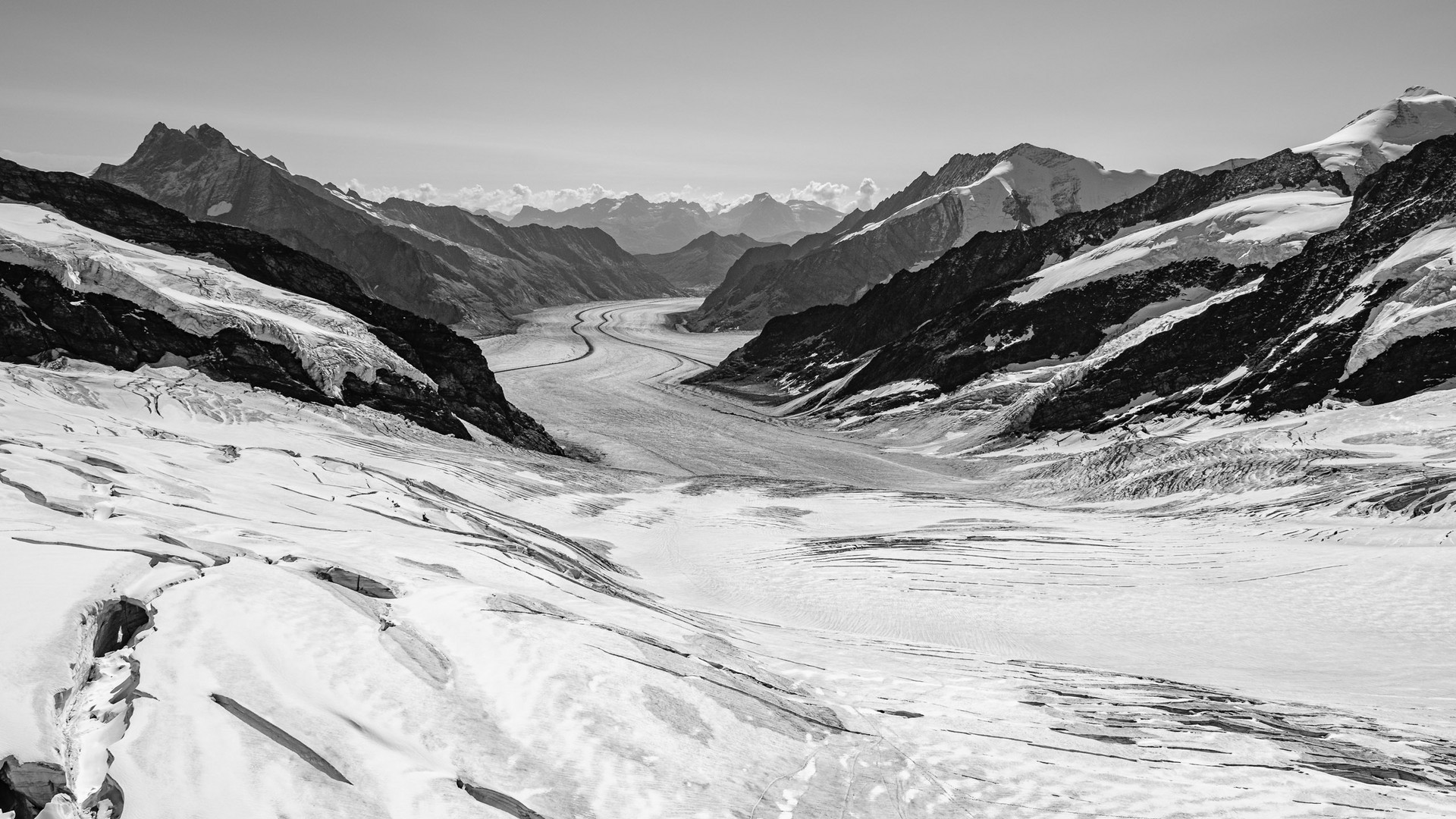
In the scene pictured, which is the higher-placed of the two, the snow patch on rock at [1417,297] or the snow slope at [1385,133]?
the snow slope at [1385,133]

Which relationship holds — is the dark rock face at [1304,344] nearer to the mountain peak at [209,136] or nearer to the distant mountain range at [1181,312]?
the distant mountain range at [1181,312]

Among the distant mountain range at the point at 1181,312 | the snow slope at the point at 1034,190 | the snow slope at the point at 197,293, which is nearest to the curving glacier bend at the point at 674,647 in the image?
the snow slope at the point at 197,293

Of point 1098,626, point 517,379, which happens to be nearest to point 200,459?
point 1098,626

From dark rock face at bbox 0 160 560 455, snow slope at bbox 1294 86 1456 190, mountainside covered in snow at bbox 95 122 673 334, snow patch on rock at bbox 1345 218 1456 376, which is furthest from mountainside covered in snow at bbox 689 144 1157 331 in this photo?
snow patch on rock at bbox 1345 218 1456 376

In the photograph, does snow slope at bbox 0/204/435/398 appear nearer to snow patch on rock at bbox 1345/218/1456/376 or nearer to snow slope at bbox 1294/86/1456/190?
snow patch on rock at bbox 1345/218/1456/376

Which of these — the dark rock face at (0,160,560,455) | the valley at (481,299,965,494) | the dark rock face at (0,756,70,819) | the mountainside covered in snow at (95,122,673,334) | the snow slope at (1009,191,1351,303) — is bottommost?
the valley at (481,299,965,494)

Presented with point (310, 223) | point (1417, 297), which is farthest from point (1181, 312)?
point (310, 223)

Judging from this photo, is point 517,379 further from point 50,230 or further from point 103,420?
point 103,420
